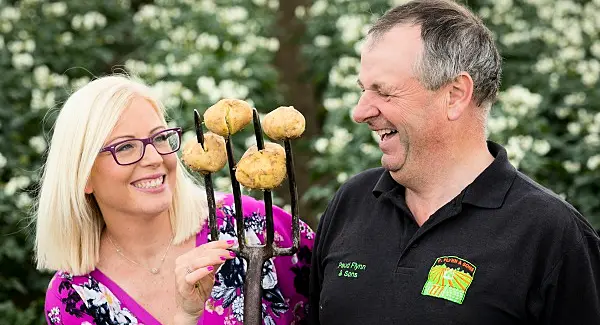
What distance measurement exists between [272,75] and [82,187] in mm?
3128

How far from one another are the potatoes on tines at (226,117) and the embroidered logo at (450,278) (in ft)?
1.75

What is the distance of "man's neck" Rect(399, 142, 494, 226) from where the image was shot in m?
2.20

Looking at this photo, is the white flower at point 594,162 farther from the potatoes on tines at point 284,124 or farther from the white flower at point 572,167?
the potatoes on tines at point 284,124

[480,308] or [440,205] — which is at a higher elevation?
[440,205]

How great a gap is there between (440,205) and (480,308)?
284mm

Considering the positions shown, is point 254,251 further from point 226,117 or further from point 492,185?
point 492,185

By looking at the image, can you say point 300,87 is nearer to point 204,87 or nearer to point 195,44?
point 195,44

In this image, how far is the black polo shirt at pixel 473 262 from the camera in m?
2.01

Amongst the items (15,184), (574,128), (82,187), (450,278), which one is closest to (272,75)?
(15,184)

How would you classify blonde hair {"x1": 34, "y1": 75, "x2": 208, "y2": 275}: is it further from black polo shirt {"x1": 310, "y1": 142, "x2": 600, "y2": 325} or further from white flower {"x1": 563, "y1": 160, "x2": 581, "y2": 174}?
white flower {"x1": 563, "y1": 160, "x2": 581, "y2": 174}

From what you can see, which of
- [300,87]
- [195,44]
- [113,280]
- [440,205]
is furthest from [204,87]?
[440,205]

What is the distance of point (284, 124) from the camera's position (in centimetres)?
208

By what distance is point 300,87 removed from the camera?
6598 mm

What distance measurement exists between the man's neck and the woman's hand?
0.47 metres
